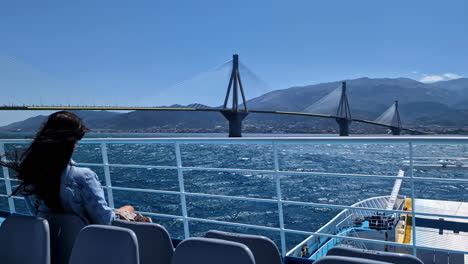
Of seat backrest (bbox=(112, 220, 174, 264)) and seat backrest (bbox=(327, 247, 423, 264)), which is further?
seat backrest (bbox=(112, 220, 174, 264))

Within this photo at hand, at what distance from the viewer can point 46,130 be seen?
1076mm

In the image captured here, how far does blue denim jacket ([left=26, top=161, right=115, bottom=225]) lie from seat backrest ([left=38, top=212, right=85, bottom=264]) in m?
0.02

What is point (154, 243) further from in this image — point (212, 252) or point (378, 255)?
point (378, 255)

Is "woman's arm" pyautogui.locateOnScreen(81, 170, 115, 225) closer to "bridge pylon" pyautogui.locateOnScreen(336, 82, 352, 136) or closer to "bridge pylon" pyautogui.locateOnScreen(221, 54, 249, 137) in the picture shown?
"bridge pylon" pyautogui.locateOnScreen(221, 54, 249, 137)

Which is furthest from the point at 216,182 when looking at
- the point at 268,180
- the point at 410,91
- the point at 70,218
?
the point at 410,91

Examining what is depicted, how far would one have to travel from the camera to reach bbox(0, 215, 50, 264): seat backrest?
3.30ft

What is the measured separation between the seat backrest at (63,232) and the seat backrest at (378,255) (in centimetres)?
72

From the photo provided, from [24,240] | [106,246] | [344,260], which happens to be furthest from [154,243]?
[344,260]

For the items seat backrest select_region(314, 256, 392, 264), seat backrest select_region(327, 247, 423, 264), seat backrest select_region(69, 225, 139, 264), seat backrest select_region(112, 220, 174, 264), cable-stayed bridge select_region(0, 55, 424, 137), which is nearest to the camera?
seat backrest select_region(314, 256, 392, 264)

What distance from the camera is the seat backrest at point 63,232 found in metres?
1.07

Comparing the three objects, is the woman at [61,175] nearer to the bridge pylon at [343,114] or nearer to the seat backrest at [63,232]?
the seat backrest at [63,232]

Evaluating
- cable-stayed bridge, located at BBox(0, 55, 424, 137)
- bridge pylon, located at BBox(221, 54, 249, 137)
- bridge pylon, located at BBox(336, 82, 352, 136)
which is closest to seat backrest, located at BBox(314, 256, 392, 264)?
cable-stayed bridge, located at BBox(0, 55, 424, 137)

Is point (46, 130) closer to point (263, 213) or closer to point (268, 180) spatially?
point (263, 213)

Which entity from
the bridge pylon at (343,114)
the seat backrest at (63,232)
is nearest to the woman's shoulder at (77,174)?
the seat backrest at (63,232)
